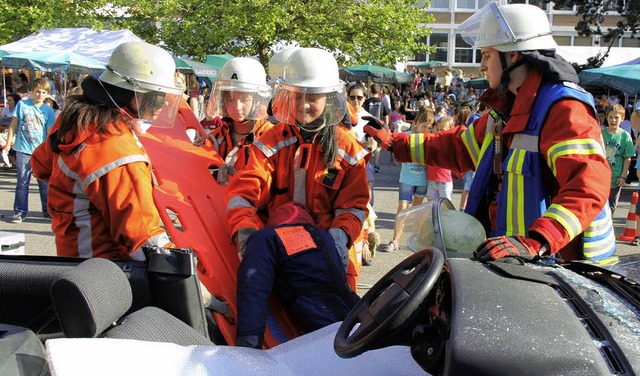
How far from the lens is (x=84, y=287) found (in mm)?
1944

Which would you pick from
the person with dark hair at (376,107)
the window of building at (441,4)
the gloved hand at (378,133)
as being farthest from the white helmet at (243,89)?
the window of building at (441,4)

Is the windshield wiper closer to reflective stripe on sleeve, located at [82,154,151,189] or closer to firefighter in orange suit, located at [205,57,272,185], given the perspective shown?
reflective stripe on sleeve, located at [82,154,151,189]

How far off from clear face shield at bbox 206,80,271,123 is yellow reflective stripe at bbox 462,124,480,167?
161 cm

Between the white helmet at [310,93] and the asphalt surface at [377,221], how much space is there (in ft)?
3.86

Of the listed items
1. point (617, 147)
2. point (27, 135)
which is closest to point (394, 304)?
point (27, 135)

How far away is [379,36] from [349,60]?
1278 mm

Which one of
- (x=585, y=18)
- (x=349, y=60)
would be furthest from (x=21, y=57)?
(x=585, y=18)

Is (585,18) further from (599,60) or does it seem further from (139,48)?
(139,48)

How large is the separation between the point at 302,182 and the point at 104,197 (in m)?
1.10

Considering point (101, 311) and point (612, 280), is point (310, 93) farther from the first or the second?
point (612, 280)

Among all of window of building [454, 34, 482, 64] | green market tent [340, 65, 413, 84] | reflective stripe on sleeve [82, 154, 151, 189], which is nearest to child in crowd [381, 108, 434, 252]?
reflective stripe on sleeve [82, 154, 151, 189]

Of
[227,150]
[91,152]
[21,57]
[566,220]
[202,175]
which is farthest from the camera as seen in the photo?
[21,57]

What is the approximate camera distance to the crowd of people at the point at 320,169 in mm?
2762

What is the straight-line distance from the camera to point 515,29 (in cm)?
293
